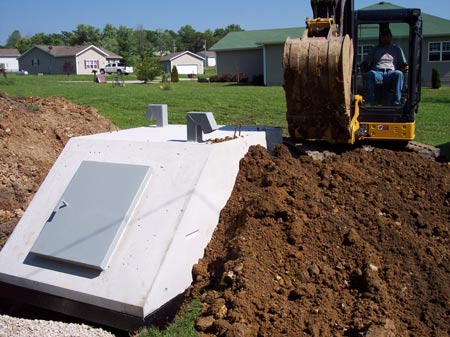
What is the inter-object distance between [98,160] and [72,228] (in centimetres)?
88

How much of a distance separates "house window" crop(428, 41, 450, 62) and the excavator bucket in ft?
85.6

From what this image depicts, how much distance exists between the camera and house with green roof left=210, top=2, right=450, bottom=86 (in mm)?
30109

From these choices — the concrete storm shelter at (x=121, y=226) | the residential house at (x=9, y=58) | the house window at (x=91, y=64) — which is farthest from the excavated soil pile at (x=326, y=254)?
the residential house at (x=9, y=58)

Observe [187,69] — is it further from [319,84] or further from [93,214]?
[93,214]

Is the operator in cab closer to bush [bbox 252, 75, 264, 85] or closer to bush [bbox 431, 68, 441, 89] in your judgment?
bush [bbox 431, 68, 441, 89]

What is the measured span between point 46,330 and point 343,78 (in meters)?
3.95

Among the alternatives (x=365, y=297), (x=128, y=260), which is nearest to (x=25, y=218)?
(x=128, y=260)

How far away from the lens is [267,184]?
18.1 feet

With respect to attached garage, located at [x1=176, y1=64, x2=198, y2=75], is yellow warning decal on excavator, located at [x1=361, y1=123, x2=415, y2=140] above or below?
below

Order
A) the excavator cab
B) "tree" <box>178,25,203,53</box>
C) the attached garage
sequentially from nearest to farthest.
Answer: the excavator cab
the attached garage
"tree" <box>178,25,203,53</box>

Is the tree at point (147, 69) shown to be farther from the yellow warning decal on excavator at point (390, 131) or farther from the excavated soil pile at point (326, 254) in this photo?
the excavated soil pile at point (326, 254)

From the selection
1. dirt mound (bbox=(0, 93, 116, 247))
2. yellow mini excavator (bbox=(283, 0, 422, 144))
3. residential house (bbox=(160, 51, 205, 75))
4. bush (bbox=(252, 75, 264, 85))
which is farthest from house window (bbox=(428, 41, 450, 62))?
residential house (bbox=(160, 51, 205, 75))

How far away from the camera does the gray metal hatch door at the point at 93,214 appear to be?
16.4ft

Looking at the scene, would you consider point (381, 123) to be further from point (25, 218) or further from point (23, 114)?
point (23, 114)
